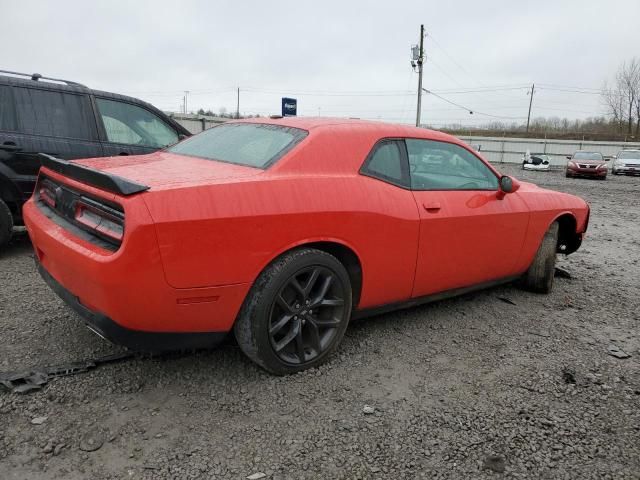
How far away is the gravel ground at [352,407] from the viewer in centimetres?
210

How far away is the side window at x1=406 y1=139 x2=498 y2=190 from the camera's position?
3.38m

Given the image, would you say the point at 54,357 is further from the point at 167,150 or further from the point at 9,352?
the point at 167,150

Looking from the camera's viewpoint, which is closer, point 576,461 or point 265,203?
point 576,461

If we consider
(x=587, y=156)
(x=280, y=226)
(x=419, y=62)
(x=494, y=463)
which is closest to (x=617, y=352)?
(x=494, y=463)

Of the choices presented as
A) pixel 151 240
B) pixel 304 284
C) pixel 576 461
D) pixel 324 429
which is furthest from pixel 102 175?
pixel 576 461

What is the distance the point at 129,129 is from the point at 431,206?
379cm

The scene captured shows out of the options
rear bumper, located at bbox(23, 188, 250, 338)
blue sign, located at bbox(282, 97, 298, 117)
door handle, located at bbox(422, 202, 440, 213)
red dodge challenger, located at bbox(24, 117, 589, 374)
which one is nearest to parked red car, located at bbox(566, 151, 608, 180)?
blue sign, located at bbox(282, 97, 298, 117)

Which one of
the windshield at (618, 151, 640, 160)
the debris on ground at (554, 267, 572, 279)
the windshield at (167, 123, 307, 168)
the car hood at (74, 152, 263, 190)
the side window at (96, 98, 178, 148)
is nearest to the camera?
the car hood at (74, 152, 263, 190)

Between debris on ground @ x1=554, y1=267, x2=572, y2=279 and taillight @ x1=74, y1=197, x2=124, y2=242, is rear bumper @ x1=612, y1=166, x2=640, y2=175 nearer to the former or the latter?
debris on ground @ x1=554, y1=267, x2=572, y2=279

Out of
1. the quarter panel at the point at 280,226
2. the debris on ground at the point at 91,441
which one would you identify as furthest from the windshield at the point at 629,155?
the debris on ground at the point at 91,441

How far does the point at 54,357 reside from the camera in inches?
112

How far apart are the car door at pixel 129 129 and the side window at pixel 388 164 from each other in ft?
10.9

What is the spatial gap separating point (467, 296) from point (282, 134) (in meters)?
2.30

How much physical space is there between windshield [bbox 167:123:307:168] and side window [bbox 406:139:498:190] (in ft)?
2.80
